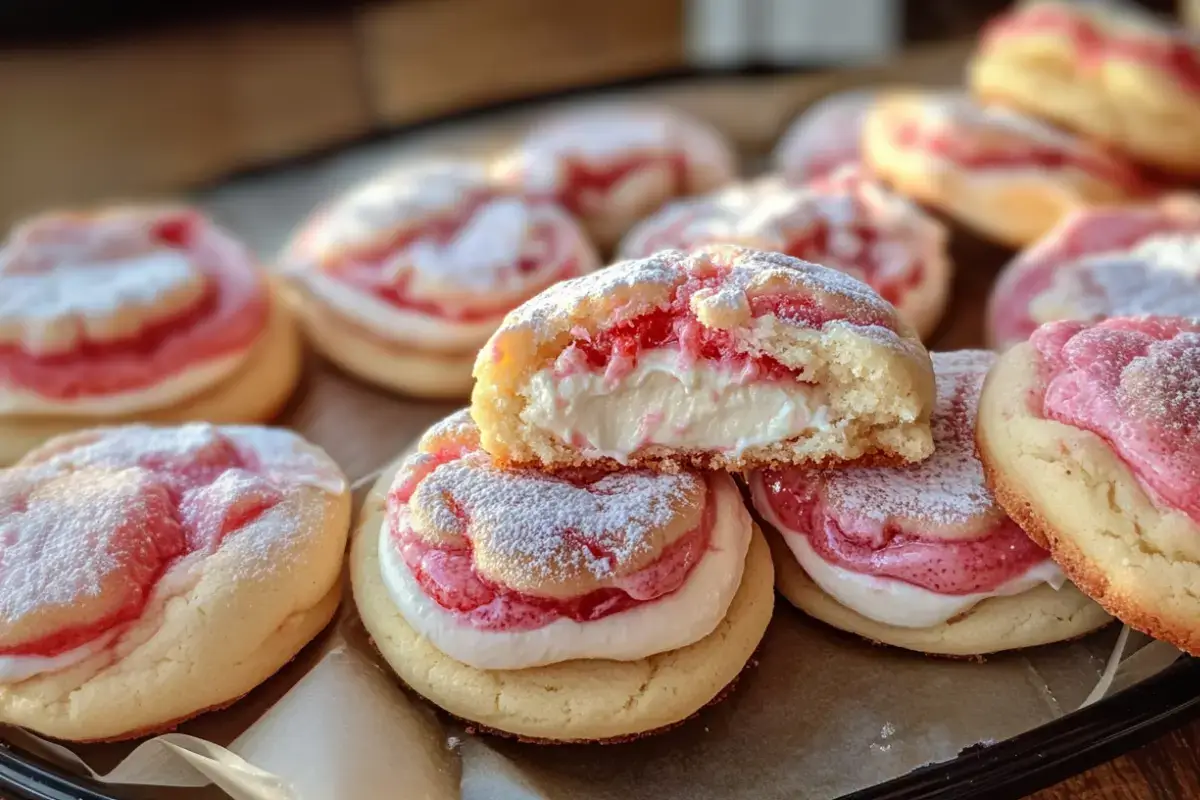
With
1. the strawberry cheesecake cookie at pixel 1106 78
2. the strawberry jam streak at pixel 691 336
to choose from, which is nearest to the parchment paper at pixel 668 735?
the strawberry jam streak at pixel 691 336

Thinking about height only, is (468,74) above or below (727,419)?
below

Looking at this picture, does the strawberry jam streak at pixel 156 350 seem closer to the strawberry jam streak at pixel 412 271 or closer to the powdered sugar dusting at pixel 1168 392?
the strawberry jam streak at pixel 412 271

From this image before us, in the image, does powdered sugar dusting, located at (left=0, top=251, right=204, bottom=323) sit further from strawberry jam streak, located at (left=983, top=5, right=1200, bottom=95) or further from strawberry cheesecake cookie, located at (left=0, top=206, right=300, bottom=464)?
strawberry jam streak, located at (left=983, top=5, right=1200, bottom=95)

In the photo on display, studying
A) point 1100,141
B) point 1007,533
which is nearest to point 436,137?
point 1100,141

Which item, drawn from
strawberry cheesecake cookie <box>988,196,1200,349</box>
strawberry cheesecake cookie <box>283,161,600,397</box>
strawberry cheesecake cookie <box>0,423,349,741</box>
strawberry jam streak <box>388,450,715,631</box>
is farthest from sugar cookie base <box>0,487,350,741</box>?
strawberry cheesecake cookie <box>988,196,1200,349</box>

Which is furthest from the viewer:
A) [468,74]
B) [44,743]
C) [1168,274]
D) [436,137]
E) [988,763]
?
[468,74]

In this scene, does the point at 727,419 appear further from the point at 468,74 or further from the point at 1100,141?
the point at 468,74

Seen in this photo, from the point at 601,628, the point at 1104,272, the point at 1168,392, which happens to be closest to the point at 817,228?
the point at 1104,272

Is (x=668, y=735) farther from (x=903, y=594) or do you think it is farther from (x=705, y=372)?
(x=705, y=372)
